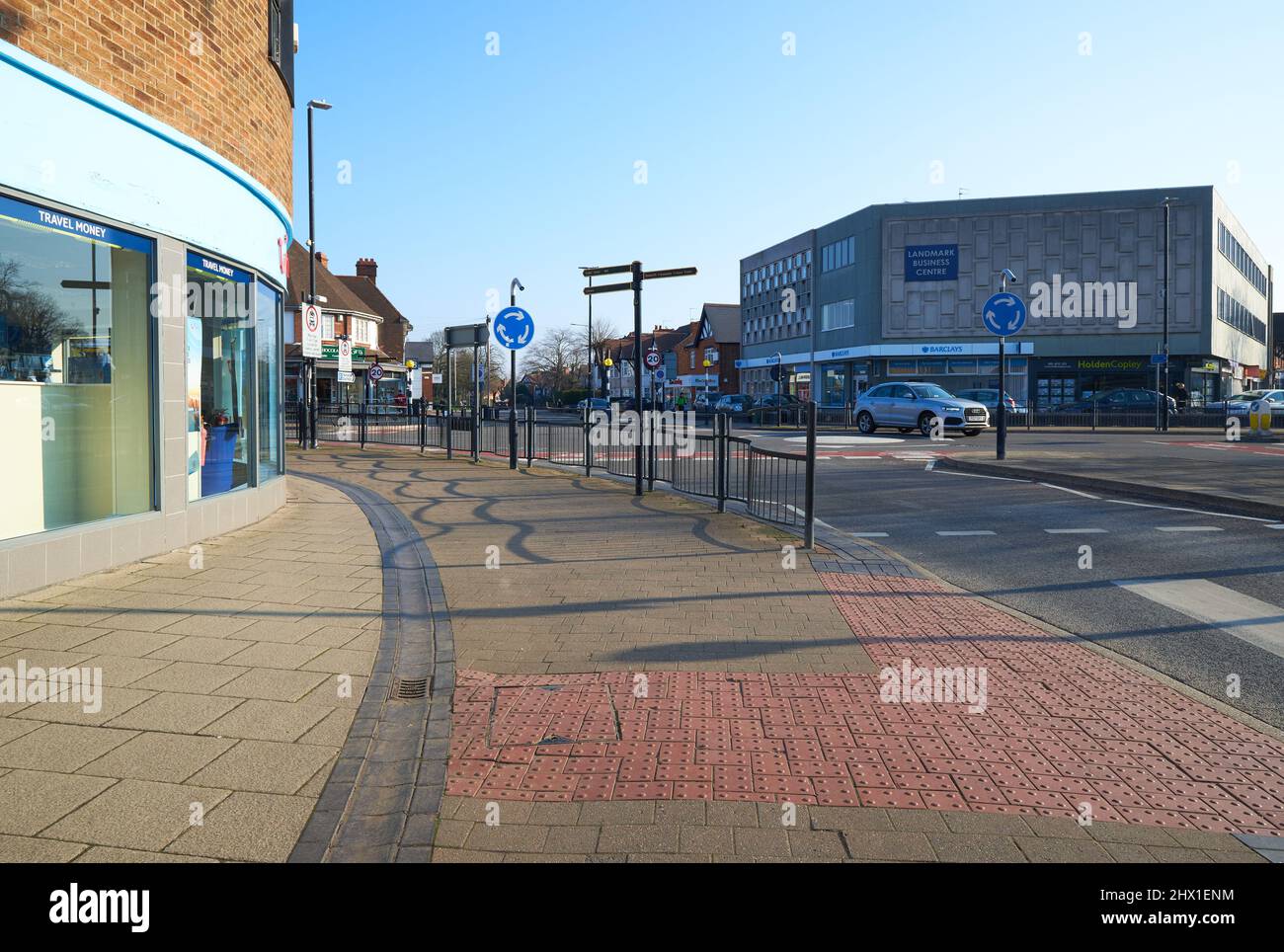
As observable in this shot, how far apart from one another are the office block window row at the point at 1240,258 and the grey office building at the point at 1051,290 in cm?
41

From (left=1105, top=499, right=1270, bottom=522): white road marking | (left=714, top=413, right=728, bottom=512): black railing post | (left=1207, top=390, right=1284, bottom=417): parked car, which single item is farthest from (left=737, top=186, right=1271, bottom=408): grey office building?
(left=714, top=413, right=728, bottom=512): black railing post

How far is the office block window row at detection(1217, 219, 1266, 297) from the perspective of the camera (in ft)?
191

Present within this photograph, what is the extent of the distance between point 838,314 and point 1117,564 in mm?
58351

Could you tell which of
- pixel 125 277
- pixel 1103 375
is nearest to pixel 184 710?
pixel 125 277

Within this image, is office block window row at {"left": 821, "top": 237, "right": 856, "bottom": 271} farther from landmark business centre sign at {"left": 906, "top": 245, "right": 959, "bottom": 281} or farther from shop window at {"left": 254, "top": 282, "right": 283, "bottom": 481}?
shop window at {"left": 254, "top": 282, "right": 283, "bottom": 481}

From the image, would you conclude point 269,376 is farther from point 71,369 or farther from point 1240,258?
point 1240,258

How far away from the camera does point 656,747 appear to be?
167 inches

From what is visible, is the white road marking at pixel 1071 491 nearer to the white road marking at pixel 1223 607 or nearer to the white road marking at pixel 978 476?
the white road marking at pixel 978 476

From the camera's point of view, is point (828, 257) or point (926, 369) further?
point (828, 257)

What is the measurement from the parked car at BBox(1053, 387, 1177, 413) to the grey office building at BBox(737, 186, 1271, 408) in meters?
9.10

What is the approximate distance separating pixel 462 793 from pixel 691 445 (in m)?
10.5

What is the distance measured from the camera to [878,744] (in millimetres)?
4293
